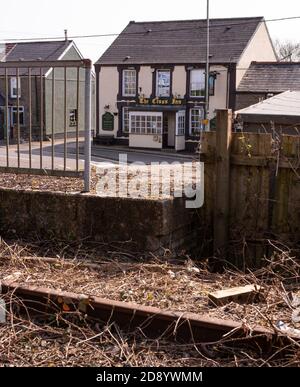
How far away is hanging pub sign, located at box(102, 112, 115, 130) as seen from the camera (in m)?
38.3

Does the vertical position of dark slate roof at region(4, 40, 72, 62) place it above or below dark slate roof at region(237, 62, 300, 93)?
above

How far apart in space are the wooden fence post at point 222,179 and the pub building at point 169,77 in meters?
25.7

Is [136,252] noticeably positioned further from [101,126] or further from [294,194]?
[101,126]

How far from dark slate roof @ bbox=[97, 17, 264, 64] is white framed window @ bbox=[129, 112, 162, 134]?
139 inches

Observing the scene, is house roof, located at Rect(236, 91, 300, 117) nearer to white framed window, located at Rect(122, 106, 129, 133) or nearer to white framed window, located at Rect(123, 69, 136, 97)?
white framed window, located at Rect(123, 69, 136, 97)

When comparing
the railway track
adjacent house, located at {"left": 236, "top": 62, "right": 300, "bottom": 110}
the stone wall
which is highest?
adjacent house, located at {"left": 236, "top": 62, "right": 300, "bottom": 110}

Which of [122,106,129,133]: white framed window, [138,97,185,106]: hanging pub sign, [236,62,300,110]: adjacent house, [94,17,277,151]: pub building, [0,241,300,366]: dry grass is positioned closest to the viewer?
[0,241,300,366]: dry grass

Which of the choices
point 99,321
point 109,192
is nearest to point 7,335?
point 99,321

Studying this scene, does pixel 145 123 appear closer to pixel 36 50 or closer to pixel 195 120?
pixel 195 120

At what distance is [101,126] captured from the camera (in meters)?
38.8

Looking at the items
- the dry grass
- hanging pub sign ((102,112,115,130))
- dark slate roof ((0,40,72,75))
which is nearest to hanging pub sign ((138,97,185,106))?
hanging pub sign ((102,112,115,130))

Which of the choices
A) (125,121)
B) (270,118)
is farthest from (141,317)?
(125,121)

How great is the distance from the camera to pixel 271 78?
112ft

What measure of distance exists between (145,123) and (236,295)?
32.1 meters
